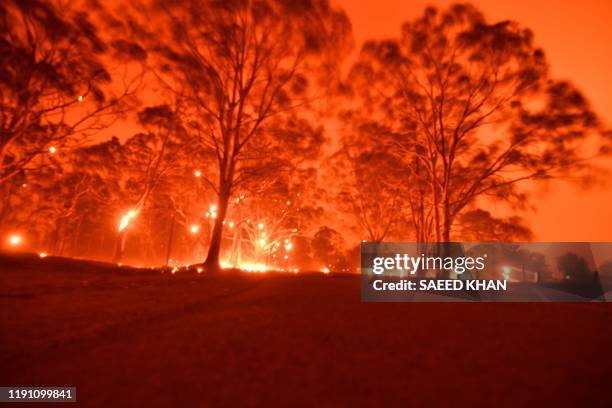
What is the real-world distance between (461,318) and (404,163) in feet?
55.0

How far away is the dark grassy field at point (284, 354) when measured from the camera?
2.91m

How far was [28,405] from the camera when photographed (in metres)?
2.76

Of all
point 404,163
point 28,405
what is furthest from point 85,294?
point 404,163

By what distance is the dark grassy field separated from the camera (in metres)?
2.91

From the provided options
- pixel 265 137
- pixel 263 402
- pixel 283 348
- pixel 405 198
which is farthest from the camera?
pixel 405 198

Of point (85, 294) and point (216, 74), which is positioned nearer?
point (85, 294)

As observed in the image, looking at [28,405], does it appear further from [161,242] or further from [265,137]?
[161,242]

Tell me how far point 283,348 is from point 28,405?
2.54m

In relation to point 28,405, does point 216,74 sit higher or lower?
higher

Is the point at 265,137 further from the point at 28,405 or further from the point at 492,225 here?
the point at 492,225

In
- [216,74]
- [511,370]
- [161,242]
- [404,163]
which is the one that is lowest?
[511,370]

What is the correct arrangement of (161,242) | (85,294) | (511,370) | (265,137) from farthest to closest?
(161,242) → (265,137) → (85,294) → (511,370)

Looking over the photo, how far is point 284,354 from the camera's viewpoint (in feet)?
12.6

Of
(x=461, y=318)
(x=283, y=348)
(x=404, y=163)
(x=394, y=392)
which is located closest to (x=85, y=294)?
(x=283, y=348)
